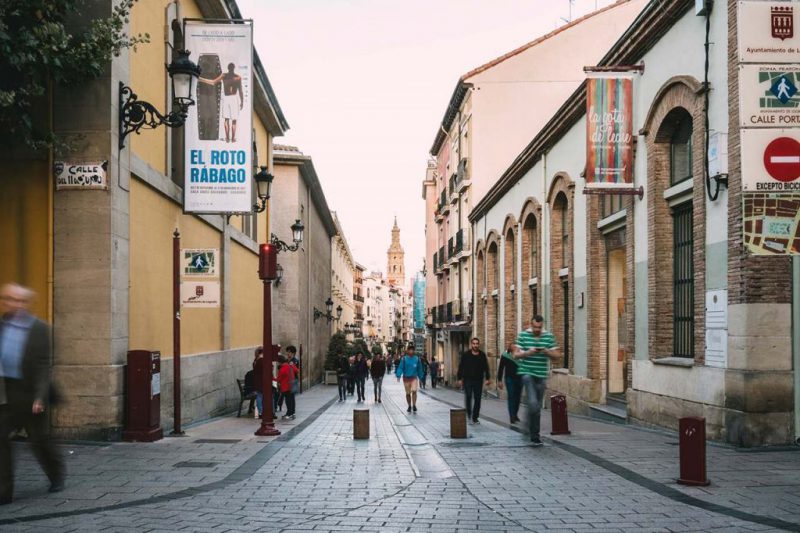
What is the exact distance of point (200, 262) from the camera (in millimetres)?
13133

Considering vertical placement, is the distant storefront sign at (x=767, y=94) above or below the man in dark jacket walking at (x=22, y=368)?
above

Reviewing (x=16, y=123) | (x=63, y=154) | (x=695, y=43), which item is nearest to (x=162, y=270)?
(x=63, y=154)

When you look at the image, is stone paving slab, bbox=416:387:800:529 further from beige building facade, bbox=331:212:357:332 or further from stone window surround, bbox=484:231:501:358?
beige building facade, bbox=331:212:357:332

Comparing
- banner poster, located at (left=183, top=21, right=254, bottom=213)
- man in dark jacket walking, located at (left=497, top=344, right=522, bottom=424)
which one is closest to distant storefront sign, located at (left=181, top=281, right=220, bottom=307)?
banner poster, located at (left=183, top=21, right=254, bottom=213)

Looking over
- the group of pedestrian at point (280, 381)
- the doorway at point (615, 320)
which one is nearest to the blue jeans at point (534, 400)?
the doorway at point (615, 320)

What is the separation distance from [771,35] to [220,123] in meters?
8.77

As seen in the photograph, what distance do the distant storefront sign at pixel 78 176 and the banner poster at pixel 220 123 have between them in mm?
3254

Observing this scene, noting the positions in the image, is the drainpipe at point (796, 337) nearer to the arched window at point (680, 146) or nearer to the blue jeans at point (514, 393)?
the arched window at point (680, 146)

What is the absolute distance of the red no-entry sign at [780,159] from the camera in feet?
31.3

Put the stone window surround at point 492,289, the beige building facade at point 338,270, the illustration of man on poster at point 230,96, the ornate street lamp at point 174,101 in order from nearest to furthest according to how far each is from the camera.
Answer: the ornate street lamp at point 174,101 → the illustration of man on poster at point 230,96 → the stone window surround at point 492,289 → the beige building facade at point 338,270

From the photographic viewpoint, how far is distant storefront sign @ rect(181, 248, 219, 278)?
1307 centimetres

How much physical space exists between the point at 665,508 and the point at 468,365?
350 inches

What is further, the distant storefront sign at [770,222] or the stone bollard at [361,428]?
the stone bollard at [361,428]

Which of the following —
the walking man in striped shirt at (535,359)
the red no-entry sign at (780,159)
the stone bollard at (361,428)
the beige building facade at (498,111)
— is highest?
the beige building facade at (498,111)
